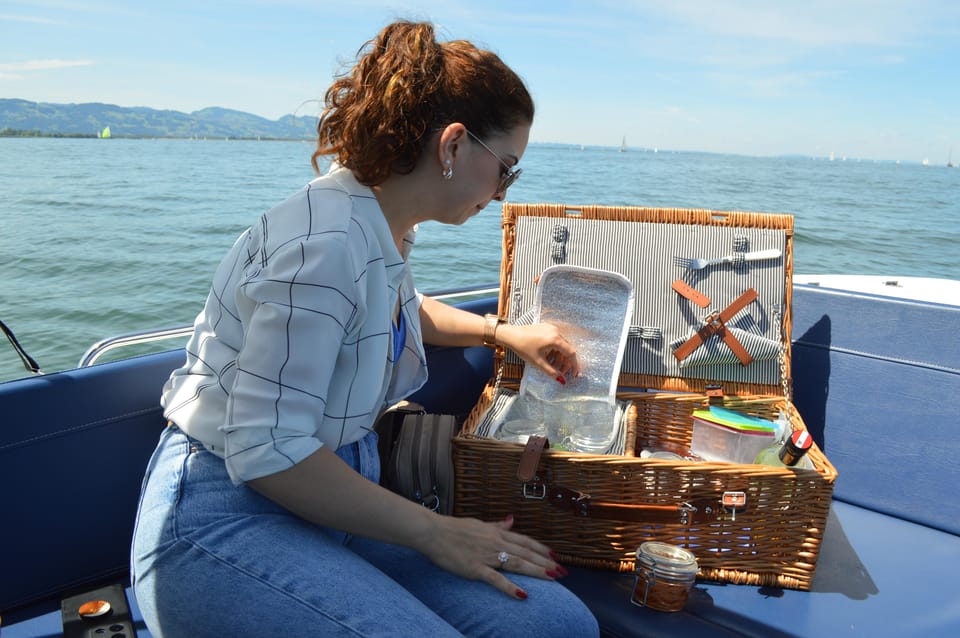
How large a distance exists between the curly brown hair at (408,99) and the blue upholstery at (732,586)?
595 millimetres

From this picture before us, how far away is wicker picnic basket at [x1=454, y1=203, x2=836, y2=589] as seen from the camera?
1340 mm

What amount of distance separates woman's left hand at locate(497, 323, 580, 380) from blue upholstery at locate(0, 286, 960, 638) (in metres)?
0.50

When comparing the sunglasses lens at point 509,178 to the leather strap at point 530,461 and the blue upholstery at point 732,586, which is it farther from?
the blue upholstery at point 732,586

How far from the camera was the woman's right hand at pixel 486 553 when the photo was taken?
101cm

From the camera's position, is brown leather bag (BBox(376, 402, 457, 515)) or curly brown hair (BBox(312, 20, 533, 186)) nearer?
curly brown hair (BBox(312, 20, 533, 186))

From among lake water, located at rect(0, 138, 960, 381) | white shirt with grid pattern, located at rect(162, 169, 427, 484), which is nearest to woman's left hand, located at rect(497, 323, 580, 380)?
white shirt with grid pattern, located at rect(162, 169, 427, 484)

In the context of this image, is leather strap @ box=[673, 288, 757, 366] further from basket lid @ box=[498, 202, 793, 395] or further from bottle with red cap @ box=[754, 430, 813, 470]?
bottle with red cap @ box=[754, 430, 813, 470]

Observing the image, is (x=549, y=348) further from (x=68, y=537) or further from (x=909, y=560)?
(x=68, y=537)

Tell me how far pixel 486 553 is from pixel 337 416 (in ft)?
0.94

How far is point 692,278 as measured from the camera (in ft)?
Result: 6.20

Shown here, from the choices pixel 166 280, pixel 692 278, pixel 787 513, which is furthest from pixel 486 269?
pixel 787 513

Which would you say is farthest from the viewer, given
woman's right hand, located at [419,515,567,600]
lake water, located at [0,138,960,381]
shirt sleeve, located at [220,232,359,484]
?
lake water, located at [0,138,960,381]

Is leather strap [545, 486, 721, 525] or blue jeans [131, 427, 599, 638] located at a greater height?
blue jeans [131, 427, 599, 638]

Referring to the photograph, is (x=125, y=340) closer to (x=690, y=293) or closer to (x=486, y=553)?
(x=486, y=553)
